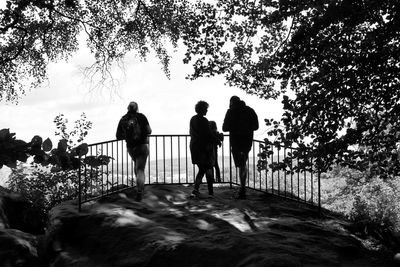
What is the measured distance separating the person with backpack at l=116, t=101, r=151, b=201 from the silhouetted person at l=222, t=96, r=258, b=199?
65.5 inches

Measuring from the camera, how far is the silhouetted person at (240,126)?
9.31 m

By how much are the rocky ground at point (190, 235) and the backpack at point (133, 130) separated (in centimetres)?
133

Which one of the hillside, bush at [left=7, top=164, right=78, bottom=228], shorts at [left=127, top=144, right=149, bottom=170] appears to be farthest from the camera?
bush at [left=7, top=164, right=78, bottom=228]

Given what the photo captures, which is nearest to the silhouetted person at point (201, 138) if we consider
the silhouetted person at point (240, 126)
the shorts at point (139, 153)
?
the silhouetted person at point (240, 126)

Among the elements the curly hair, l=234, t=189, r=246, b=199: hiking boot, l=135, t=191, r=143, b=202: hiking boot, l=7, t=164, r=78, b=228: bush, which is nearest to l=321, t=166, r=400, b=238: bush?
l=234, t=189, r=246, b=199: hiking boot

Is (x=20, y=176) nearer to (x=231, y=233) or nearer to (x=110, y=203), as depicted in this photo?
(x=110, y=203)

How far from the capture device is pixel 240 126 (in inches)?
367

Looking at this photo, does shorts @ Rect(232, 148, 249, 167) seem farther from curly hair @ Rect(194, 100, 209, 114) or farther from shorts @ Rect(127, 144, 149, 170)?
shorts @ Rect(127, 144, 149, 170)

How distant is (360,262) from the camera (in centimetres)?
600

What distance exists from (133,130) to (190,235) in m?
2.74

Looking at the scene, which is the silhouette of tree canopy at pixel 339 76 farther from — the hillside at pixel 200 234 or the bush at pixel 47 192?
the bush at pixel 47 192

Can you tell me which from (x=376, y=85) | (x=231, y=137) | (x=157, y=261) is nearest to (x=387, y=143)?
(x=376, y=85)

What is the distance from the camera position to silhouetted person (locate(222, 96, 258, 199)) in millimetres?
9312

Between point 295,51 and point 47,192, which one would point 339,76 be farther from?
point 47,192
